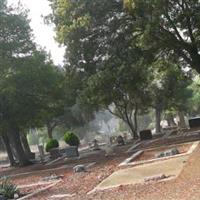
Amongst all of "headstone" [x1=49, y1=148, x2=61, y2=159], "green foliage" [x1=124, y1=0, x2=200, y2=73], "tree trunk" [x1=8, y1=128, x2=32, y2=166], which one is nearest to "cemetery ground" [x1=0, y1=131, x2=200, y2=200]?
"green foliage" [x1=124, y1=0, x2=200, y2=73]

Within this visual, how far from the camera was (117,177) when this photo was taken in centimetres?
1602

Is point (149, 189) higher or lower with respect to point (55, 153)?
lower

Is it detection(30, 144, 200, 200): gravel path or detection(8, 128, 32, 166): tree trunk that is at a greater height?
detection(8, 128, 32, 166): tree trunk

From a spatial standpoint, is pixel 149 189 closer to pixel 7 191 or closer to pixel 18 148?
pixel 7 191

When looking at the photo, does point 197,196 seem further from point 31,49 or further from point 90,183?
point 31,49

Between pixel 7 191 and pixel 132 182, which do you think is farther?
pixel 7 191

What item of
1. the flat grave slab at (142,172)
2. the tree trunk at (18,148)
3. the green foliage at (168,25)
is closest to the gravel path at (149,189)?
the flat grave slab at (142,172)

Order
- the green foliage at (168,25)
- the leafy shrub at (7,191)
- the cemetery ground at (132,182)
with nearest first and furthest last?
1. the cemetery ground at (132,182)
2. the leafy shrub at (7,191)
3. the green foliage at (168,25)

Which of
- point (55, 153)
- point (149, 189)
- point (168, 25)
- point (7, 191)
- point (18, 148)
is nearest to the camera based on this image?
point (149, 189)

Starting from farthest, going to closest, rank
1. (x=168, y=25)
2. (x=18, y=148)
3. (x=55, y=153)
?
(x=55, y=153)
(x=18, y=148)
(x=168, y=25)

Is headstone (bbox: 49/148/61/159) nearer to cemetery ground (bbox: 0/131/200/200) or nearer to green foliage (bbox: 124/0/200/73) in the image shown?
green foliage (bbox: 124/0/200/73)

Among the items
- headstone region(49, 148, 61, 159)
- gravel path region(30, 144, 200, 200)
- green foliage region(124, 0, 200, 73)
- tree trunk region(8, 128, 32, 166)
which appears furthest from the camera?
headstone region(49, 148, 61, 159)

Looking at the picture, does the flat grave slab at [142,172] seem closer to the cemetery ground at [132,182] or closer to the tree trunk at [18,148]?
the cemetery ground at [132,182]

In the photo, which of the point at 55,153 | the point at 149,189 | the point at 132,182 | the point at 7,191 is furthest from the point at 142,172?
the point at 55,153
